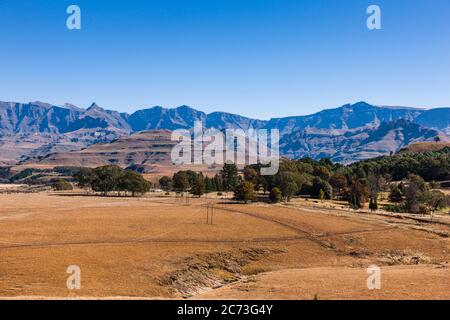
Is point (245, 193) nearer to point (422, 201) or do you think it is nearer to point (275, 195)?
point (275, 195)

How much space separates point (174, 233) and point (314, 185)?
337ft

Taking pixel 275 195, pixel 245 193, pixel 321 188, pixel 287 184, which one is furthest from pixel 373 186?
pixel 245 193

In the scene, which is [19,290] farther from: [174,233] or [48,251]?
[174,233]

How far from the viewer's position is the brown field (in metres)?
48.9

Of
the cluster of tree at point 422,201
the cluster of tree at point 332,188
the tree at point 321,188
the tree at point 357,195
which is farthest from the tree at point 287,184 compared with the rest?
the cluster of tree at point 422,201

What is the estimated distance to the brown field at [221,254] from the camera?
48938 millimetres

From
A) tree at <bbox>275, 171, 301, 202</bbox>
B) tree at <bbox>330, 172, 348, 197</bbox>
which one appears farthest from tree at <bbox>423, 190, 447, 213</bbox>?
tree at <bbox>275, 171, 301, 202</bbox>

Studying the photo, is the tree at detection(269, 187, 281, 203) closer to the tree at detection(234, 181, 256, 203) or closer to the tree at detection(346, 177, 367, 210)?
the tree at detection(234, 181, 256, 203)

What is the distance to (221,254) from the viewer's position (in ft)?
234

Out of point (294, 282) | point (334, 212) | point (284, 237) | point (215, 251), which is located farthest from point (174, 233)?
point (334, 212)

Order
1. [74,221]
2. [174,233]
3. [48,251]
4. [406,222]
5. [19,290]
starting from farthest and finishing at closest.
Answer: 1. [406,222]
2. [74,221]
3. [174,233]
4. [48,251]
5. [19,290]

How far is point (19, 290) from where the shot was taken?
46.5 metres
